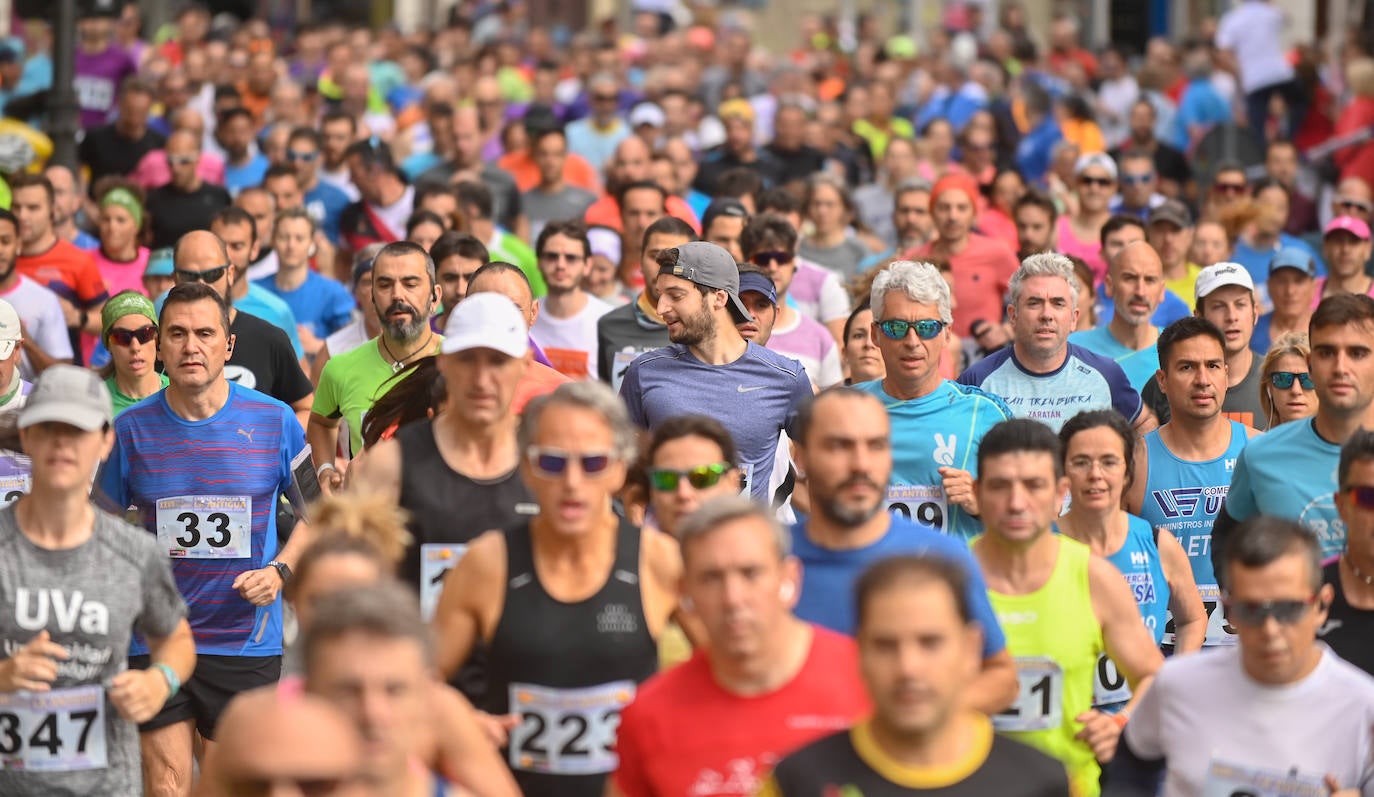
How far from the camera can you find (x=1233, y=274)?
991cm

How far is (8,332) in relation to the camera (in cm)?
873

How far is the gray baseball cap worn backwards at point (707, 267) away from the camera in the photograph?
844cm

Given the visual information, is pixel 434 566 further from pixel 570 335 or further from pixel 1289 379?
pixel 570 335

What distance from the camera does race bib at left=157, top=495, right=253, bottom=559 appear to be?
26.0ft

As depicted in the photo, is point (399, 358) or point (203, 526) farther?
point (399, 358)

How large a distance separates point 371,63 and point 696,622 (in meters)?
17.5

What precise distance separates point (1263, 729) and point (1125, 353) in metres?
4.57

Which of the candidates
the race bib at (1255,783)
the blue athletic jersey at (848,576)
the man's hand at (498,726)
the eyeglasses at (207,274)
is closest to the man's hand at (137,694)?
the man's hand at (498,726)

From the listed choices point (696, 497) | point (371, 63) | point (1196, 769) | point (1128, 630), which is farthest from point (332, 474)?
point (371, 63)

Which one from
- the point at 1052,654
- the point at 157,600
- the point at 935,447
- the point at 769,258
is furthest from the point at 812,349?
the point at 157,600

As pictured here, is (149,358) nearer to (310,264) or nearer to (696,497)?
(696,497)

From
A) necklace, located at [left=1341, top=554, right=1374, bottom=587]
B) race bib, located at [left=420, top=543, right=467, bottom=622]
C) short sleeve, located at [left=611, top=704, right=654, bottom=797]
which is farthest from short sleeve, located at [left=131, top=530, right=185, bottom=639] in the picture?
necklace, located at [left=1341, top=554, right=1374, bottom=587]

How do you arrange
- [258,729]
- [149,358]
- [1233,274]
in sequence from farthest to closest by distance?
[1233,274] < [149,358] < [258,729]

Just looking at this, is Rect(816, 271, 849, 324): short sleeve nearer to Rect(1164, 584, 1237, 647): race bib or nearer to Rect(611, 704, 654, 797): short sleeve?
Rect(1164, 584, 1237, 647): race bib
